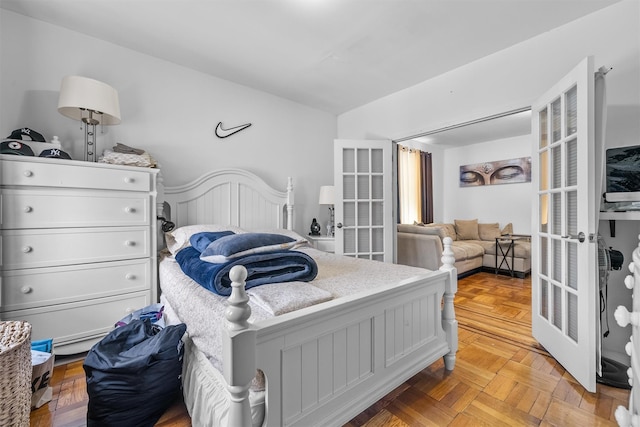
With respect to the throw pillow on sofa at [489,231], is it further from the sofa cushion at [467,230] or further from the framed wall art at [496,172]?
the framed wall art at [496,172]

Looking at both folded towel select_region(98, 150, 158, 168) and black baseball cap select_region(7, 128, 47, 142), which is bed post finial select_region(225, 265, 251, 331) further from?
black baseball cap select_region(7, 128, 47, 142)

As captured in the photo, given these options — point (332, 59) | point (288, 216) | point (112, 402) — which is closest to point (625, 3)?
point (332, 59)

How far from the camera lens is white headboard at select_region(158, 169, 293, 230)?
2.66m

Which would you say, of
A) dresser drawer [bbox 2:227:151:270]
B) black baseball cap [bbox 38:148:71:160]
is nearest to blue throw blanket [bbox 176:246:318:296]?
dresser drawer [bbox 2:227:151:270]

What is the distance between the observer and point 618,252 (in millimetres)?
1794

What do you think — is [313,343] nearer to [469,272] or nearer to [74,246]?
[74,246]

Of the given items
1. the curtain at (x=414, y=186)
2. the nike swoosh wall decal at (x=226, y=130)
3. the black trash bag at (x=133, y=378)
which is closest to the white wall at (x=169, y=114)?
the nike swoosh wall decal at (x=226, y=130)

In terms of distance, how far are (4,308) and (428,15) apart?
3392 mm

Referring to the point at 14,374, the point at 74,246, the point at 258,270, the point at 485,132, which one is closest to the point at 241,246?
the point at 258,270

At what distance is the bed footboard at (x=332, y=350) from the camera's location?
2.92 feet

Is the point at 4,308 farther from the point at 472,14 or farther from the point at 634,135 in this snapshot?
the point at 634,135

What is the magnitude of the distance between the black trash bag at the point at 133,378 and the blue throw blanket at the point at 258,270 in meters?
0.34

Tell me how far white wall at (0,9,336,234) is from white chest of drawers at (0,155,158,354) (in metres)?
0.59

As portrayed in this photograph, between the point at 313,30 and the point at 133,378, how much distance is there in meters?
2.52
